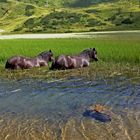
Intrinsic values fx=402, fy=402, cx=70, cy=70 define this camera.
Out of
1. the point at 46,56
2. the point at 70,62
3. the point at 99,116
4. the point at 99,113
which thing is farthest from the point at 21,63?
the point at 99,116

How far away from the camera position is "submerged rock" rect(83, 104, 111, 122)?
9.48 metres

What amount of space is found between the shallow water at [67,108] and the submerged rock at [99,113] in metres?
0.12

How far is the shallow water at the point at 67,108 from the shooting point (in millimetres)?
8734

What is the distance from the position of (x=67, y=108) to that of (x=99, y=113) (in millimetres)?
1353

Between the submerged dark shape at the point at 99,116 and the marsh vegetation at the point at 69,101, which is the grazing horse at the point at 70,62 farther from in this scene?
the submerged dark shape at the point at 99,116

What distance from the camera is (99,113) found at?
380 inches

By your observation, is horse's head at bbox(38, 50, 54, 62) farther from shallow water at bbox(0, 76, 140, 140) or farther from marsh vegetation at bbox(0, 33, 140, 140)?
shallow water at bbox(0, 76, 140, 140)

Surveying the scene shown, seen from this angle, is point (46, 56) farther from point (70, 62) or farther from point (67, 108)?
point (67, 108)

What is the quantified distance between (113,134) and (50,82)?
6.86m

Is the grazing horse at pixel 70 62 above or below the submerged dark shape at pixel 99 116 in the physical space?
below

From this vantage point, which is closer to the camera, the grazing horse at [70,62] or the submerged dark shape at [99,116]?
the submerged dark shape at [99,116]

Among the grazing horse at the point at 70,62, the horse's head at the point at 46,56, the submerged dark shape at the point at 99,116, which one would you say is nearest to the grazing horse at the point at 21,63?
the horse's head at the point at 46,56

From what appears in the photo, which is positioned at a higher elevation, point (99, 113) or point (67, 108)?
point (99, 113)

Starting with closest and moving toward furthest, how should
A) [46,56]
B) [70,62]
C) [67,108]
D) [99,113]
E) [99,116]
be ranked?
[99,116] < [99,113] < [67,108] < [70,62] < [46,56]
